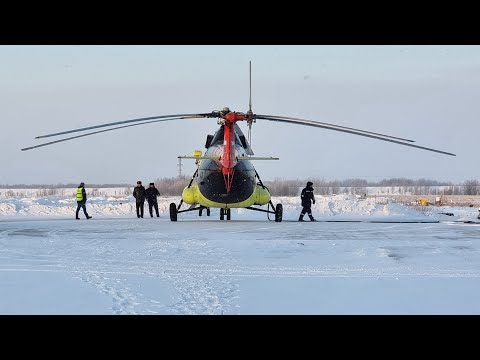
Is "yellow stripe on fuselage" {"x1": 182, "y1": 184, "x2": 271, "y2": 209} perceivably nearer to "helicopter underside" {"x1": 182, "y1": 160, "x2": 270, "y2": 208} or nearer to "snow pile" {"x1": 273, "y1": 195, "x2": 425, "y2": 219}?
"helicopter underside" {"x1": 182, "y1": 160, "x2": 270, "y2": 208}

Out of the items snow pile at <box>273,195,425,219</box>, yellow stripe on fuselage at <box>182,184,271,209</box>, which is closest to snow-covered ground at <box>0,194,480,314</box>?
yellow stripe on fuselage at <box>182,184,271,209</box>

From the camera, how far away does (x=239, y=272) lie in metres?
10.9

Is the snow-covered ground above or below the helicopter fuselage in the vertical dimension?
below

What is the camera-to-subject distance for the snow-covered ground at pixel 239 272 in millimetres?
8133

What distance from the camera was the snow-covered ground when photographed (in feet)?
26.7

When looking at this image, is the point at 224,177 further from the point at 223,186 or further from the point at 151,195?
the point at 151,195

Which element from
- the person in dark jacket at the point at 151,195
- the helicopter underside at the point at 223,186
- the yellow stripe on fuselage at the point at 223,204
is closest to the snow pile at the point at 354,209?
the person in dark jacket at the point at 151,195

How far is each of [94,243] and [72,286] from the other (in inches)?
259

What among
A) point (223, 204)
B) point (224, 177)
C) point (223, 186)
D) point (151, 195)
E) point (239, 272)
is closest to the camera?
point (239, 272)

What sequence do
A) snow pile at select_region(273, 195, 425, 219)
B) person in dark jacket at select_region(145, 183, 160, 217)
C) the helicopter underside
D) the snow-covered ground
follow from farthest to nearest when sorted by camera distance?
snow pile at select_region(273, 195, 425, 219) → person in dark jacket at select_region(145, 183, 160, 217) → the helicopter underside → the snow-covered ground

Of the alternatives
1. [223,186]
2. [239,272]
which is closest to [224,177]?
[223,186]

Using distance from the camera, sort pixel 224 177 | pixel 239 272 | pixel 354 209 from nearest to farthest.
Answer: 1. pixel 239 272
2. pixel 224 177
3. pixel 354 209

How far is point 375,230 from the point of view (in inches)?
800
